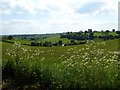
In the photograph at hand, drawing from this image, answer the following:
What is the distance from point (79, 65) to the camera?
8570mm

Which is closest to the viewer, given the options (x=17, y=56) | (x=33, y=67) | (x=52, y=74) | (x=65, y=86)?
(x=65, y=86)

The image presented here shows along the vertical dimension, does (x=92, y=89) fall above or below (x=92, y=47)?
below

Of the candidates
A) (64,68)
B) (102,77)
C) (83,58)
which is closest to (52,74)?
(64,68)

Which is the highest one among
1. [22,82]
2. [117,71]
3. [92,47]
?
[92,47]

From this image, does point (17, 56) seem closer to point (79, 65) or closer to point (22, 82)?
point (22, 82)

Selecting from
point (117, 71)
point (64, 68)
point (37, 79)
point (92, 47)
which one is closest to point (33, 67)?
point (37, 79)

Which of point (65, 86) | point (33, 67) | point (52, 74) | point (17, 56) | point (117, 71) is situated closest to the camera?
point (117, 71)

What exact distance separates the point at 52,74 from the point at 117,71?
2029 millimetres

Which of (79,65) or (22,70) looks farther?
(22,70)

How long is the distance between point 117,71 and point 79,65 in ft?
3.72

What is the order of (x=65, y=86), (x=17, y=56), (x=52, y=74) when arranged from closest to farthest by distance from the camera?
(x=65, y=86)
(x=52, y=74)
(x=17, y=56)

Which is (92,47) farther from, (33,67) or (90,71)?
Result: (33,67)

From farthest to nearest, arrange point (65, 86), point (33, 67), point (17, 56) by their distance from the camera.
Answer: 1. point (17, 56)
2. point (33, 67)
3. point (65, 86)

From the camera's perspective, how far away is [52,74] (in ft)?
29.8
